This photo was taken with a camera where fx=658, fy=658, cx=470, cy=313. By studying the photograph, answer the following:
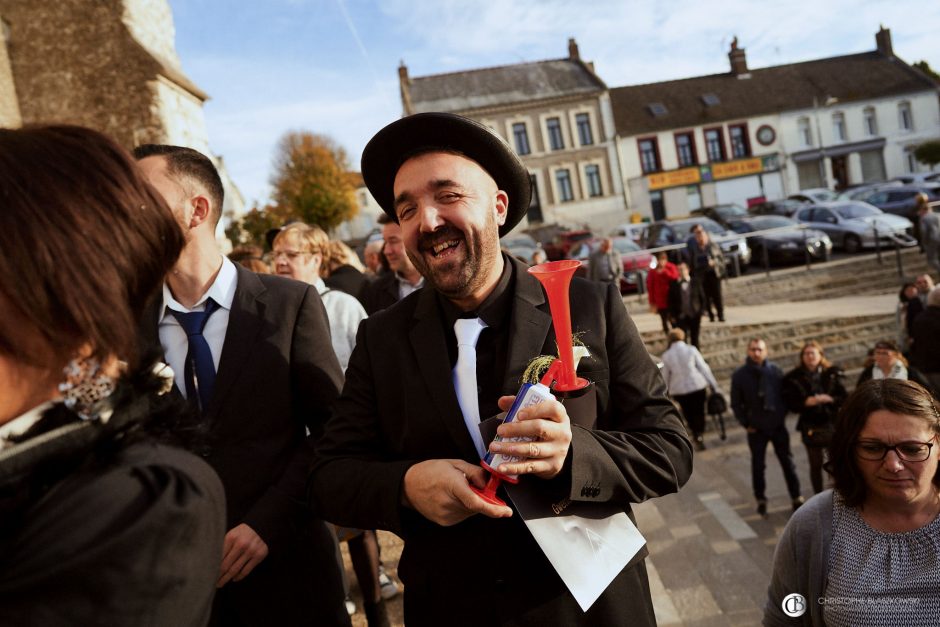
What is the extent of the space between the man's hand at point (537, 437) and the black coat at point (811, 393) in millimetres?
6475

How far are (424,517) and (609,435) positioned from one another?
550mm

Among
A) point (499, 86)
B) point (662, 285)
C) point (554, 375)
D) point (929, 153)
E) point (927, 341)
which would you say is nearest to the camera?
point (554, 375)

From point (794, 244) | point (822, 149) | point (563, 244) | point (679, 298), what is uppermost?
point (822, 149)

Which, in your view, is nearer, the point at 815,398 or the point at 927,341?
the point at 815,398

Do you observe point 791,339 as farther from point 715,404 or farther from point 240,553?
point 240,553

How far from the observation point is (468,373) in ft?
6.08

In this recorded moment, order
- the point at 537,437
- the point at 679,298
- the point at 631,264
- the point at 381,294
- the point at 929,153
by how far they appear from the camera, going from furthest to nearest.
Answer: the point at 929,153 → the point at 631,264 → the point at 679,298 → the point at 381,294 → the point at 537,437

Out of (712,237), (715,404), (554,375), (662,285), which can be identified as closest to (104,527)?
(554,375)

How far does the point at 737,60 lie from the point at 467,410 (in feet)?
149

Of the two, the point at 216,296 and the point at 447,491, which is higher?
the point at 216,296

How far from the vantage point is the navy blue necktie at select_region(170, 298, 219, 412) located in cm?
219

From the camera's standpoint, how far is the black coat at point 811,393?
6898 mm

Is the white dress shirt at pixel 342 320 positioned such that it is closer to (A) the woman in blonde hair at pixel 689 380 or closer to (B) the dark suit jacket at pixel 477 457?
(B) the dark suit jacket at pixel 477 457

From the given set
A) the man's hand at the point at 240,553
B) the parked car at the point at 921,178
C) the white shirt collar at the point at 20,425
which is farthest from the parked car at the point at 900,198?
the white shirt collar at the point at 20,425
